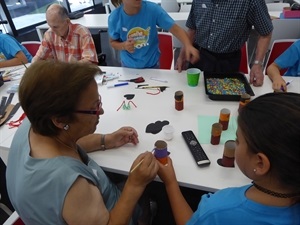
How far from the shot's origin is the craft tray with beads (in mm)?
1477

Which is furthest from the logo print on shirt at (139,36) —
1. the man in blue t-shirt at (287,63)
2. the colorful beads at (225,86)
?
the man in blue t-shirt at (287,63)

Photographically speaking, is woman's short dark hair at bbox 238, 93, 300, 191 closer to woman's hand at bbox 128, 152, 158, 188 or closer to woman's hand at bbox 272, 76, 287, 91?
woman's hand at bbox 128, 152, 158, 188

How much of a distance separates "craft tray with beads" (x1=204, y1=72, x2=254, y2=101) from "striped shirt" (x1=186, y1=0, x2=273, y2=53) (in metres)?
0.34

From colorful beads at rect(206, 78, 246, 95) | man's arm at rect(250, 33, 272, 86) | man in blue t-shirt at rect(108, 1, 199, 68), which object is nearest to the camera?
colorful beads at rect(206, 78, 246, 95)

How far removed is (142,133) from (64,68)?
0.62 m

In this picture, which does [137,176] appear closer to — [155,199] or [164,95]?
[164,95]

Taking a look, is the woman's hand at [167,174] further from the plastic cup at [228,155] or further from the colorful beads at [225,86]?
the colorful beads at [225,86]

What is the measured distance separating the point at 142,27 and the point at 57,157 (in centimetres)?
147

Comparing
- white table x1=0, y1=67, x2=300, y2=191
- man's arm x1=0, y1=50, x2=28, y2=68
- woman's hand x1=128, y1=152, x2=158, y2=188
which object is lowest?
white table x1=0, y1=67, x2=300, y2=191

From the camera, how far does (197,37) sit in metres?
2.00

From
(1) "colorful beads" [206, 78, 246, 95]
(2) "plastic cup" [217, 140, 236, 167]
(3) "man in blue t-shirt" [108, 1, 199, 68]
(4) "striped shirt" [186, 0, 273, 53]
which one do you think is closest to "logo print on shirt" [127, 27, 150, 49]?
(3) "man in blue t-shirt" [108, 1, 199, 68]

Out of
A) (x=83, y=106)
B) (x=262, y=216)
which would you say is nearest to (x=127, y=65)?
(x=83, y=106)

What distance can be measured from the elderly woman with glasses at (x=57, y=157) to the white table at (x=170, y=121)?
0.23 m

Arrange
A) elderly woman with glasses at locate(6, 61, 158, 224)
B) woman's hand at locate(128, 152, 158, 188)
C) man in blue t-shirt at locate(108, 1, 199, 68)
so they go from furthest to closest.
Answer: man in blue t-shirt at locate(108, 1, 199, 68), woman's hand at locate(128, 152, 158, 188), elderly woman with glasses at locate(6, 61, 158, 224)
